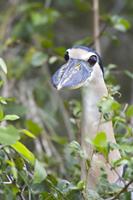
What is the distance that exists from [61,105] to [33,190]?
5.09 feet

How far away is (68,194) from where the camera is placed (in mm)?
1523

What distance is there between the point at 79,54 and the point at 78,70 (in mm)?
82

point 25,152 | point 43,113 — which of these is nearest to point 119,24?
point 43,113

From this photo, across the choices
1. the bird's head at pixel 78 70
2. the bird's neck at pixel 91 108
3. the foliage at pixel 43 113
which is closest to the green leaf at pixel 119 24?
the foliage at pixel 43 113

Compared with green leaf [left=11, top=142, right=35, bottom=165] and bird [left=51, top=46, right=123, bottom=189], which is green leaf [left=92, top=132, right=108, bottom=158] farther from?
bird [left=51, top=46, right=123, bottom=189]

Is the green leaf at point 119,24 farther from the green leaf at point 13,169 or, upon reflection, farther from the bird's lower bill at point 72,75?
the green leaf at point 13,169

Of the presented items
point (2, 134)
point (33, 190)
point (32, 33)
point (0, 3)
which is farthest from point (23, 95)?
point (2, 134)

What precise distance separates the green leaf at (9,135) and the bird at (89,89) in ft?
1.08

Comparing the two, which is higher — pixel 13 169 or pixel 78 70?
pixel 78 70

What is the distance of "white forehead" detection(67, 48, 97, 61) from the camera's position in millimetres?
1877

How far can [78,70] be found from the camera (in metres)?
1.82

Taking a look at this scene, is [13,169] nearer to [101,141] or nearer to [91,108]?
[101,141]

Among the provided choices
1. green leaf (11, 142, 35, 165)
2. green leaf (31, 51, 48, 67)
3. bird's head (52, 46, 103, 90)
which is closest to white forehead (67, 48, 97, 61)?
bird's head (52, 46, 103, 90)

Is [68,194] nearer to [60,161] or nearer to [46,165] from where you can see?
[46,165]
